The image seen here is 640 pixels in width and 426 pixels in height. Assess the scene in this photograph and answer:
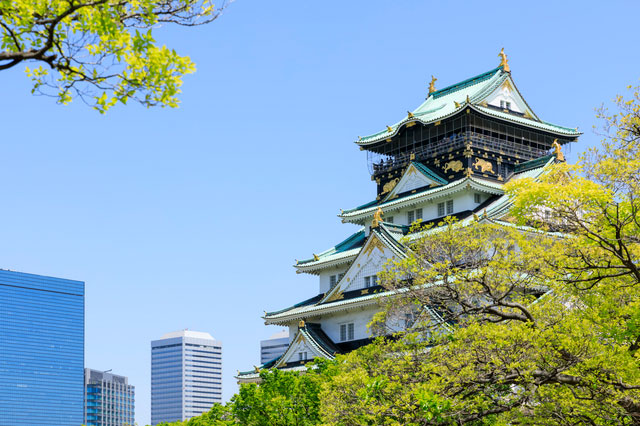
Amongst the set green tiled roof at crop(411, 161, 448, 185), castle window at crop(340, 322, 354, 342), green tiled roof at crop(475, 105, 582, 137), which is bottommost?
castle window at crop(340, 322, 354, 342)

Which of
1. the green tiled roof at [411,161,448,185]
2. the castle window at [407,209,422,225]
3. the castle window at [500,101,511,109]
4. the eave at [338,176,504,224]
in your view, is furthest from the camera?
the castle window at [500,101,511,109]

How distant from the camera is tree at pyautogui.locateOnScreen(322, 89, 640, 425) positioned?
89.8 feet

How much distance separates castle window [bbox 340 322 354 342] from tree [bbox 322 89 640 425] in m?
26.8

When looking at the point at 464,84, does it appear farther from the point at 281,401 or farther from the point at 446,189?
the point at 281,401

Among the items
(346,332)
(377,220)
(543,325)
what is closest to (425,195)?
(377,220)

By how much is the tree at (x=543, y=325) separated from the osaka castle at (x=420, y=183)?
79.5 feet

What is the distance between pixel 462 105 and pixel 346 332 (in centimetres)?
1745

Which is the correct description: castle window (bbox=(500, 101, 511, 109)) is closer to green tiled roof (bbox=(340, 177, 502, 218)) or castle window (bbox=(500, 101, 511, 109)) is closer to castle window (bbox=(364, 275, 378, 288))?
green tiled roof (bbox=(340, 177, 502, 218))

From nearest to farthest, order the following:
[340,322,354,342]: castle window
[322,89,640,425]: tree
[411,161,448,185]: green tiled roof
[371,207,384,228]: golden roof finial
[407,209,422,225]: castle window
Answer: [322,89,640,425]: tree
[371,207,384,228]: golden roof finial
[340,322,354,342]: castle window
[411,161,448,185]: green tiled roof
[407,209,422,225]: castle window

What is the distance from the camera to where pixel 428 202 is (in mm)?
64750

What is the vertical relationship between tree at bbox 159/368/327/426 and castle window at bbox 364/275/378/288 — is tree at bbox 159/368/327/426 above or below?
below

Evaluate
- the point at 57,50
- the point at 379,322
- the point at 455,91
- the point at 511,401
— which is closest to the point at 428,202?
the point at 455,91

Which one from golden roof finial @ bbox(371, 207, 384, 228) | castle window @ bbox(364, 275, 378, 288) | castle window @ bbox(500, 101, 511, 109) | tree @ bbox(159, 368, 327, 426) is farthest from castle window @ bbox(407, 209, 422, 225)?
tree @ bbox(159, 368, 327, 426)

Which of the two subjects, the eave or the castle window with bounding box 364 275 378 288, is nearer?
the castle window with bounding box 364 275 378 288
